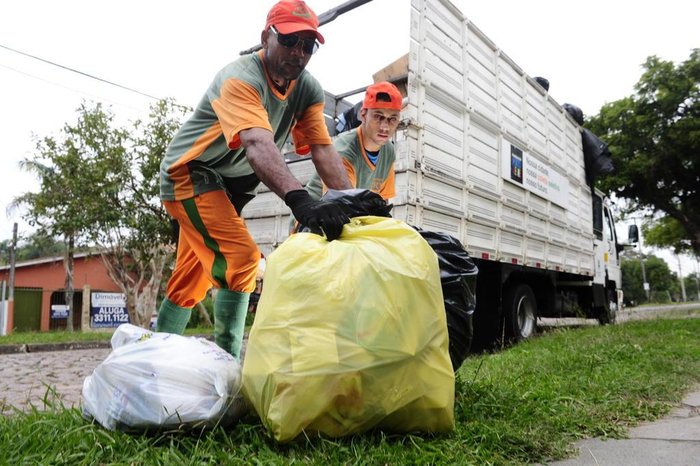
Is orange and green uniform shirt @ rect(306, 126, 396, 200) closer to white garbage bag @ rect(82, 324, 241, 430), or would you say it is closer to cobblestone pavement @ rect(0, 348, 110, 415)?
white garbage bag @ rect(82, 324, 241, 430)

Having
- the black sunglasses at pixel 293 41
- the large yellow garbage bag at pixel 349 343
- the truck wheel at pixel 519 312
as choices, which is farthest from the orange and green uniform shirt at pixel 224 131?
the truck wheel at pixel 519 312

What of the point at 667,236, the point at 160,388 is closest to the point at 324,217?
the point at 160,388

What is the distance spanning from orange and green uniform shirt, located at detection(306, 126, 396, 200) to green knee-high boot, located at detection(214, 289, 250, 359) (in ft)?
3.47

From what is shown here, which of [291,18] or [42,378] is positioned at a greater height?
[291,18]

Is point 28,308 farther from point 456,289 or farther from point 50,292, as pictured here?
point 456,289

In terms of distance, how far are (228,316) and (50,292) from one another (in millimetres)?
23687

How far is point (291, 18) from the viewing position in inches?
90.9

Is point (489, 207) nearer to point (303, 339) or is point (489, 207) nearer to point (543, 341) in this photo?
point (543, 341)

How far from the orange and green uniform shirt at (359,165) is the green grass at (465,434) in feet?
4.48

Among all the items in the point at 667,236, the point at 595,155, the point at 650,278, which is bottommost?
the point at 595,155

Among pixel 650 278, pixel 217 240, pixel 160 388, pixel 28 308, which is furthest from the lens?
pixel 650 278

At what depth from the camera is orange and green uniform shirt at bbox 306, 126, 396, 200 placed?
11.4 feet

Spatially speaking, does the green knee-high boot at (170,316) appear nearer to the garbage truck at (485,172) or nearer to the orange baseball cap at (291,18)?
the orange baseball cap at (291,18)

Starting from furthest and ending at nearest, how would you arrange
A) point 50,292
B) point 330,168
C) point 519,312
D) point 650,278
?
point 650,278 < point 50,292 < point 519,312 < point 330,168
